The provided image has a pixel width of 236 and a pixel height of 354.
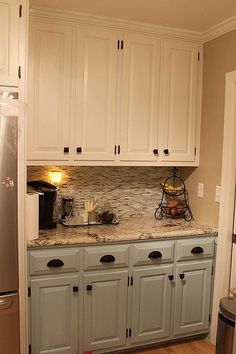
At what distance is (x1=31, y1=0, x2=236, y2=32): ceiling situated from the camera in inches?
96.0

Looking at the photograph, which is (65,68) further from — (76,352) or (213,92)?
(76,352)

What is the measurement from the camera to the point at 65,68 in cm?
267

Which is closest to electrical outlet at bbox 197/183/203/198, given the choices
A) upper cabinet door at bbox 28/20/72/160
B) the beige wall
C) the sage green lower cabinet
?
the beige wall

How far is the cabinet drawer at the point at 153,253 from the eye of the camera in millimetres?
2666

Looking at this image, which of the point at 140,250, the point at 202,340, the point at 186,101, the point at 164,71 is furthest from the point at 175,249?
the point at 164,71

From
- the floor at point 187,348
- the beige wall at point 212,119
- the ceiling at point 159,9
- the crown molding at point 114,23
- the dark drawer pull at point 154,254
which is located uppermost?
the ceiling at point 159,9

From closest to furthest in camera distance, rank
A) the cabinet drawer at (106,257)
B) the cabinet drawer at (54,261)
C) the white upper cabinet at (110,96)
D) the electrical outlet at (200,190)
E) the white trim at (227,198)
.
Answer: the cabinet drawer at (54,261), the cabinet drawer at (106,257), the white upper cabinet at (110,96), the white trim at (227,198), the electrical outlet at (200,190)

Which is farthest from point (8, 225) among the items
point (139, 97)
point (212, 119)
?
point (212, 119)

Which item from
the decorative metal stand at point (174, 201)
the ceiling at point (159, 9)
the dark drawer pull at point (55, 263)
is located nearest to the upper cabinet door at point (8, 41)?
the ceiling at point (159, 9)

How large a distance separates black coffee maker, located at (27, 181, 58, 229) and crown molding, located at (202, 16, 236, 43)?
1.77 meters

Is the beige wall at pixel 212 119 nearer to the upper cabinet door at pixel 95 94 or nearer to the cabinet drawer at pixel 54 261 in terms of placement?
the upper cabinet door at pixel 95 94

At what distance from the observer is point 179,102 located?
306 cm

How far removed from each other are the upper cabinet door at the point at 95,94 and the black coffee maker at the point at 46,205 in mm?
331

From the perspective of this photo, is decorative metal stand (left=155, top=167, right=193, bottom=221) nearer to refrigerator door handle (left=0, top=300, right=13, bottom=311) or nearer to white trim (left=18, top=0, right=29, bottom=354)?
white trim (left=18, top=0, right=29, bottom=354)
